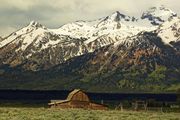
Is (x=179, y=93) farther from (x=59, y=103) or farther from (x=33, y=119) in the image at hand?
(x=33, y=119)

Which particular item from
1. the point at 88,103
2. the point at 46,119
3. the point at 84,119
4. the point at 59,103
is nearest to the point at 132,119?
the point at 84,119

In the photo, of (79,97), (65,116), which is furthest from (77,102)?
(65,116)

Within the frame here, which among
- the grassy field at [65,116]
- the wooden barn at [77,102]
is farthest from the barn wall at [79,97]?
the grassy field at [65,116]

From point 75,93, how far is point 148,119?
280ft

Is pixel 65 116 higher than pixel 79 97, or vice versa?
pixel 79 97

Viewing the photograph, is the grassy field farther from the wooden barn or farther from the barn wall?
the barn wall

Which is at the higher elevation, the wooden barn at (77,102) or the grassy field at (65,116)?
the wooden barn at (77,102)

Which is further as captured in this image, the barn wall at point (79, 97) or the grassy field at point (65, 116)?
the barn wall at point (79, 97)

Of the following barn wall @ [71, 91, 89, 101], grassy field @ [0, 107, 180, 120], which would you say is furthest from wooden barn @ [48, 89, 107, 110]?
grassy field @ [0, 107, 180, 120]

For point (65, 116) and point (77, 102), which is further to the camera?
Result: point (77, 102)

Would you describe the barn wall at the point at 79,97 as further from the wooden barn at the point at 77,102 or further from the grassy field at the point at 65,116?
the grassy field at the point at 65,116

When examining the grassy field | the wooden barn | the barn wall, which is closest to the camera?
the grassy field

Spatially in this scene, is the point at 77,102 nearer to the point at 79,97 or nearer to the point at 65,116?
the point at 79,97

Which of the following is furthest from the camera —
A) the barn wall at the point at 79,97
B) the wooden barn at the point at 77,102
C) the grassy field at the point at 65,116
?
the barn wall at the point at 79,97
